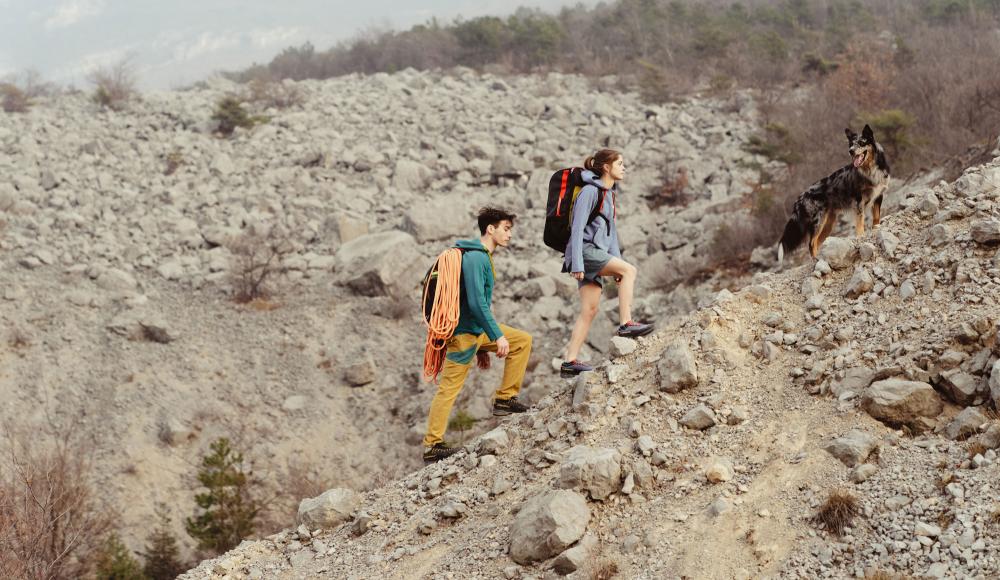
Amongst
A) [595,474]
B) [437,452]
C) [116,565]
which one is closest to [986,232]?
[595,474]

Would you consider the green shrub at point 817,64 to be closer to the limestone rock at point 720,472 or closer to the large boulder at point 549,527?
the limestone rock at point 720,472

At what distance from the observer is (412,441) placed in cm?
1052

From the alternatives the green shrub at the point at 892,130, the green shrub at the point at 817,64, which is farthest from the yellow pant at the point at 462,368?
the green shrub at the point at 817,64

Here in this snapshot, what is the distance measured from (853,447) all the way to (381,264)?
9676mm

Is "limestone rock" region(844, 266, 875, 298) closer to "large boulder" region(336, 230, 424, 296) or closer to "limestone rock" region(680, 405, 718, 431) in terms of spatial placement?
"limestone rock" region(680, 405, 718, 431)

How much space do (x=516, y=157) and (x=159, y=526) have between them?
10.3 m

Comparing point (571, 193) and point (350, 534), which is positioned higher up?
point (571, 193)

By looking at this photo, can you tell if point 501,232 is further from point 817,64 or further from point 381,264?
point 817,64

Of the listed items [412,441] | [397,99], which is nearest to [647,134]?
[397,99]

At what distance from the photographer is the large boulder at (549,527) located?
4066 mm

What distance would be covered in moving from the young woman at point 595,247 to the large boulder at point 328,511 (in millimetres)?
1825

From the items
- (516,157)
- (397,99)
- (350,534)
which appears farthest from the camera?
(397,99)

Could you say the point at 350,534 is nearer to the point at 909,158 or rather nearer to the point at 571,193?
the point at 571,193

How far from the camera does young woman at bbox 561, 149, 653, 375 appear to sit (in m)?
5.26
